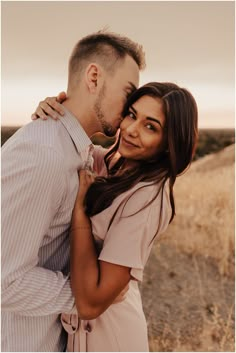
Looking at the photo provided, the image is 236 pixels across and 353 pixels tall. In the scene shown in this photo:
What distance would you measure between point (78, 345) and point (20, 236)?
533 mm

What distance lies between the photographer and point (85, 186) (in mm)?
1871

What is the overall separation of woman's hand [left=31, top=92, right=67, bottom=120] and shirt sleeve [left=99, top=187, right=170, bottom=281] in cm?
43

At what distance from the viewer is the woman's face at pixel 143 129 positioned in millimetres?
2020

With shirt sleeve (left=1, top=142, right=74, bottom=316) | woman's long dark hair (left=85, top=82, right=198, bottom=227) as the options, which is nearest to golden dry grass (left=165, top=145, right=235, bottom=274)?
woman's long dark hair (left=85, top=82, right=198, bottom=227)

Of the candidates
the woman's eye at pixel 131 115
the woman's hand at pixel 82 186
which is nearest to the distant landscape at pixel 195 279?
the woman's eye at pixel 131 115

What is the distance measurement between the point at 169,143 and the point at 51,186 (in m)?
0.58

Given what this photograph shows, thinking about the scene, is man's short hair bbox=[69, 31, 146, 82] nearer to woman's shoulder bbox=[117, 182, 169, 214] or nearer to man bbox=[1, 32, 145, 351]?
man bbox=[1, 32, 145, 351]

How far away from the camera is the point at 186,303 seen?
15.5 ft

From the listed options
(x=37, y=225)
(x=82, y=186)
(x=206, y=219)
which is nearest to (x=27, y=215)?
(x=37, y=225)

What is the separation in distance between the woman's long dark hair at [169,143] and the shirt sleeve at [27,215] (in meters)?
0.26

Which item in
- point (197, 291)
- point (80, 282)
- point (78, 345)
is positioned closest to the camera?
point (80, 282)

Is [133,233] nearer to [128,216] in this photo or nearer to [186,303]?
[128,216]

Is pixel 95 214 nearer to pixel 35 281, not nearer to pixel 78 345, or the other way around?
pixel 35 281

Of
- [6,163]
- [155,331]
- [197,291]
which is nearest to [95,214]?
[6,163]
